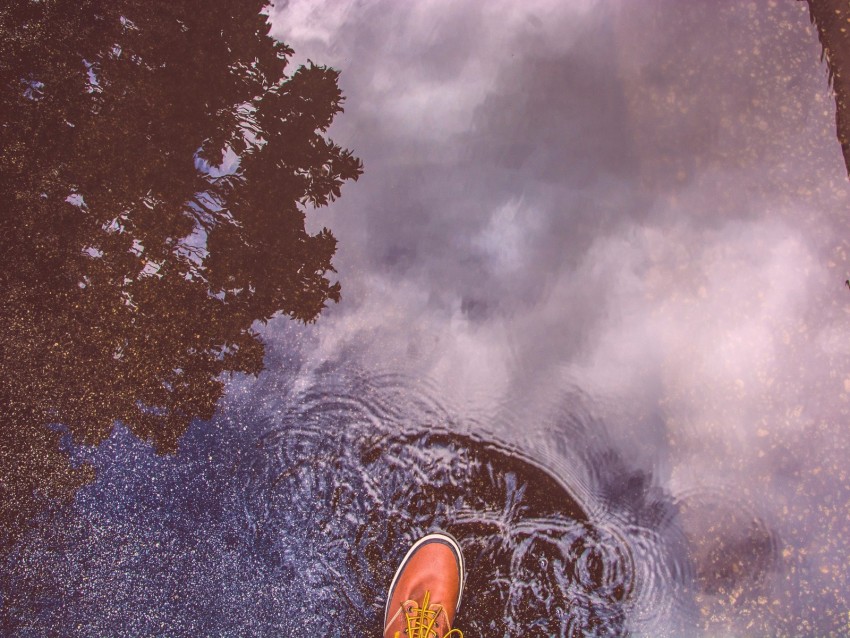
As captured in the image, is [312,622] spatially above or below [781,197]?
below

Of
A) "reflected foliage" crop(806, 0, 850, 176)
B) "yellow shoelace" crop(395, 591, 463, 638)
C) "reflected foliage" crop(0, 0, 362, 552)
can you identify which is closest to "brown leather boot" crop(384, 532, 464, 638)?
"yellow shoelace" crop(395, 591, 463, 638)

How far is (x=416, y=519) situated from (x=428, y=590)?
293 mm

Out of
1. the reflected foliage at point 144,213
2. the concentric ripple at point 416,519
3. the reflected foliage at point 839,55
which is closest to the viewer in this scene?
the concentric ripple at point 416,519

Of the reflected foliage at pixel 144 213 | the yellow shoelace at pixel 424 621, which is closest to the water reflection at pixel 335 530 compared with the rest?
the yellow shoelace at pixel 424 621

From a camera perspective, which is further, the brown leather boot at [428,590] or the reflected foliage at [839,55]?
the reflected foliage at [839,55]

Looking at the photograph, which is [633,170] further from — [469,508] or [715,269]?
[469,508]

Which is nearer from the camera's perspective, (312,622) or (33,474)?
(312,622)

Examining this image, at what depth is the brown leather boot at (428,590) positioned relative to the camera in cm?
174

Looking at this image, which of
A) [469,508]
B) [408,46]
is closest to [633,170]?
[408,46]

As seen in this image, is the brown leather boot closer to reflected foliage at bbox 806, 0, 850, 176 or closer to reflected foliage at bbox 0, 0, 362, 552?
reflected foliage at bbox 0, 0, 362, 552

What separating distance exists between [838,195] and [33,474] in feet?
13.4

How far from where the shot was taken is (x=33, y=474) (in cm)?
195

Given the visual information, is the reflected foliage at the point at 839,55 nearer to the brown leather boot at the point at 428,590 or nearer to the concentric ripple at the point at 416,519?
the concentric ripple at the point at 416,519

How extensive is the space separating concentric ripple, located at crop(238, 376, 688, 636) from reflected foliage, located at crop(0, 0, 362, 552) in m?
0.50
